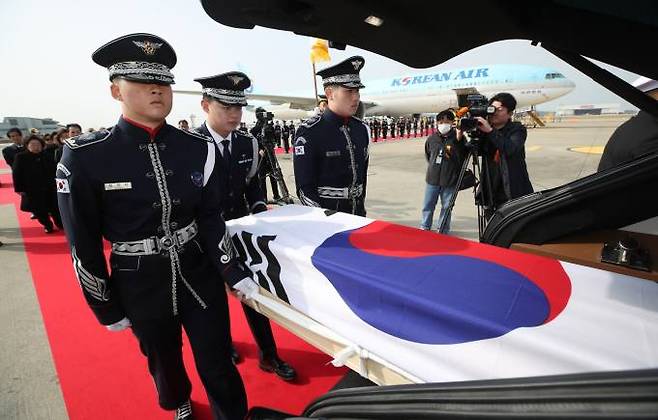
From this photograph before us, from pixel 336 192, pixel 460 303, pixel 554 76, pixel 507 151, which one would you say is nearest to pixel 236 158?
pixel 336 192

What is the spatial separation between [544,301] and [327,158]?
176cm

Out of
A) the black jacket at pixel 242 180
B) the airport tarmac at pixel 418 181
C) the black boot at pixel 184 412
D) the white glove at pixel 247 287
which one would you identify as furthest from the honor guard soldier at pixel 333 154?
the airport tarmac at pixel 418 181

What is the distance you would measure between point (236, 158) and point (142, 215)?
0.98m

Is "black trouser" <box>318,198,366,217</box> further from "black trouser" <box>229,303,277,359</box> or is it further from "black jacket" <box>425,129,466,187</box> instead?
"black jacket" <box>425,129,466,187</box>

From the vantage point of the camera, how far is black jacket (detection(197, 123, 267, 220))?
2277mm

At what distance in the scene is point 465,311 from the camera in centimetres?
102

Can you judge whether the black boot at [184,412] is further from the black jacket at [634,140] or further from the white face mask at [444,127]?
the white face mask at [444,127]

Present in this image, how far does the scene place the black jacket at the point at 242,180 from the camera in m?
2.28

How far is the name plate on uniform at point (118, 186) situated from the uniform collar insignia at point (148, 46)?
54 cm

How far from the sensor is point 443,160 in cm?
408

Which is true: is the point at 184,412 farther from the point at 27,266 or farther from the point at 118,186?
the point at 27,266

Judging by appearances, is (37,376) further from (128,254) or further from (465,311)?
(465,311)

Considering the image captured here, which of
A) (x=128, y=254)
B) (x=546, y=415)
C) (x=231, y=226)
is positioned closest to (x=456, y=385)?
(x=546, y=415)

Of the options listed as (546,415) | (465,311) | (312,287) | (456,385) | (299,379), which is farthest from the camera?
(299,379)
